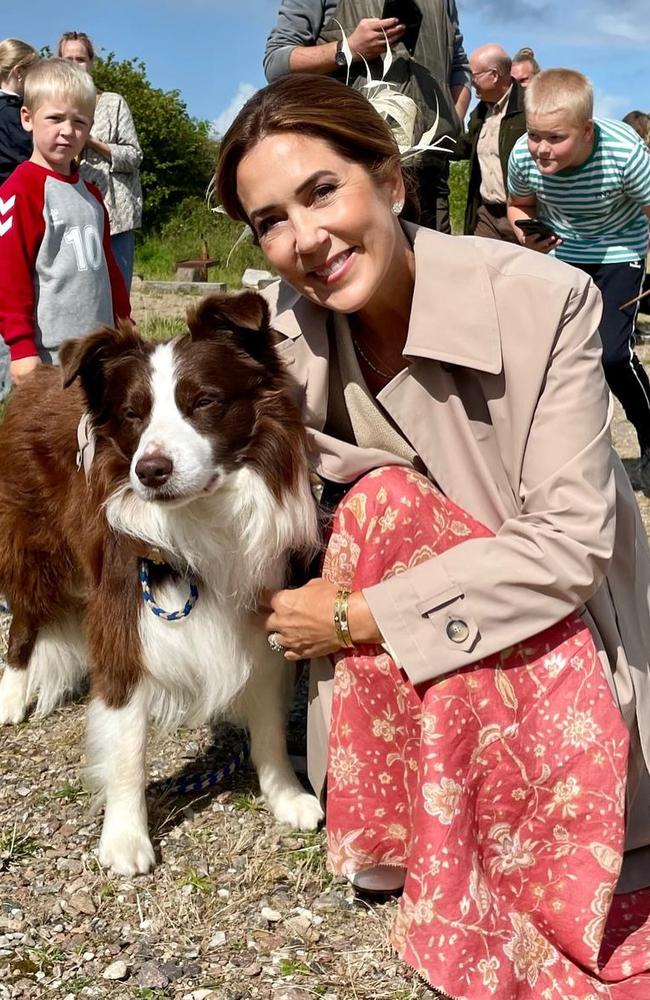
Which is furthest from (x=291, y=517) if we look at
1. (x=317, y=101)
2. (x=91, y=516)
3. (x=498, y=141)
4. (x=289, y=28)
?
(x=498, y=141)

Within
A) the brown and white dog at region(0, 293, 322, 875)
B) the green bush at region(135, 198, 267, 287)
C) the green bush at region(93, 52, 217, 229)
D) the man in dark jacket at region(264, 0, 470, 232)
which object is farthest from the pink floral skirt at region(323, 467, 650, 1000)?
the green bush at region(93, 52, 217, 229)

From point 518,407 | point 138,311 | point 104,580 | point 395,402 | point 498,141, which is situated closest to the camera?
point 518,407

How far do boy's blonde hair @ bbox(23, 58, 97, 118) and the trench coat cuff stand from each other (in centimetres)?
289

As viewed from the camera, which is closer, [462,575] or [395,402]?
[462,575]

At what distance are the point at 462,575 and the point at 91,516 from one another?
108 centimetres

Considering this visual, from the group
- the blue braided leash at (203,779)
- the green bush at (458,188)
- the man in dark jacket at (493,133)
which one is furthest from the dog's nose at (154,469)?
the green bush at (458,188)

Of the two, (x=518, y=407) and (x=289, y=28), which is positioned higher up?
(x=289, y=28)

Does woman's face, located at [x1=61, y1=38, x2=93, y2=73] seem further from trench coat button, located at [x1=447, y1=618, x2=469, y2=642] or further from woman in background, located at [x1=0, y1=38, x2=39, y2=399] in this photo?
trench coat button, located at [x1=447, y1=618, x2=469, y2=642]

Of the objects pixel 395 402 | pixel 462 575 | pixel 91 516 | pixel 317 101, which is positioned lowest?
pixel 91 516

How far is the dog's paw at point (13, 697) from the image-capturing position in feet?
11.7

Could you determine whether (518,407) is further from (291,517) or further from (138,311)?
(138,311)

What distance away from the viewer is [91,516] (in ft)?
9.11

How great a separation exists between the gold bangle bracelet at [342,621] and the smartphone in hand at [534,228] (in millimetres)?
3948

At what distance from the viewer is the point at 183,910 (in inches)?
102
